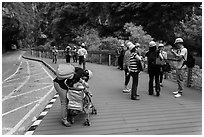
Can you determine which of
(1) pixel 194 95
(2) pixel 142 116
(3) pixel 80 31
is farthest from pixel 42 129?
(3) pixel 80 31

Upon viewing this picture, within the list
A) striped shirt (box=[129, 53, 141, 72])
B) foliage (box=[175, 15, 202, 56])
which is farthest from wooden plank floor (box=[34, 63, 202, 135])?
foliage (box=[175, 15, 202, 56])

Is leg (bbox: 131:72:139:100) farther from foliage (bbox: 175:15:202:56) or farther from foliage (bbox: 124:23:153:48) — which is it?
foliage (bbox: 175:15:202:56)

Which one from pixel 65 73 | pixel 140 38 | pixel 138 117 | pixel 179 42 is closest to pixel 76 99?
pixel 65 73

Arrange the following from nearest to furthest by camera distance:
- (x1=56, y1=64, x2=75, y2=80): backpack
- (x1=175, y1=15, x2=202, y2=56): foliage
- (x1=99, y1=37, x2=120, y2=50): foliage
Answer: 1. (x1=56, y1=64, x2=75, y2=80): backpack
2. (x1=99, y1=37, x2=120, y2=50): foliage
3. (x1=175, y1=15, x2=202, y2=56): foliage

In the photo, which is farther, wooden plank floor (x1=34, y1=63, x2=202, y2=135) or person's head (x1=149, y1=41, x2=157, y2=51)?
person's head (x1=149, y1=41, x2=157, y2=51)

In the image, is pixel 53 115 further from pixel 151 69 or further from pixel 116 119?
pixel 151 69

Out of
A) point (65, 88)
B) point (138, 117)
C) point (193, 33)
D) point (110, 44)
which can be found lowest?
point (138, 117)

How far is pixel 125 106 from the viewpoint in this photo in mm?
6027

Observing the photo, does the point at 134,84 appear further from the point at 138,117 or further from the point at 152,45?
the point at 138,117

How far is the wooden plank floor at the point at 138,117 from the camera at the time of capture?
14.4 ft

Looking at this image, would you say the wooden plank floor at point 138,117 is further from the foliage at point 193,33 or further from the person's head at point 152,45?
the foliage at point 193,33

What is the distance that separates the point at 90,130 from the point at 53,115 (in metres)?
1.34

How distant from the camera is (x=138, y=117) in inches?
Answer: 202

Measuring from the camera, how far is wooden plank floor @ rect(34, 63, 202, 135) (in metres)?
4.39
